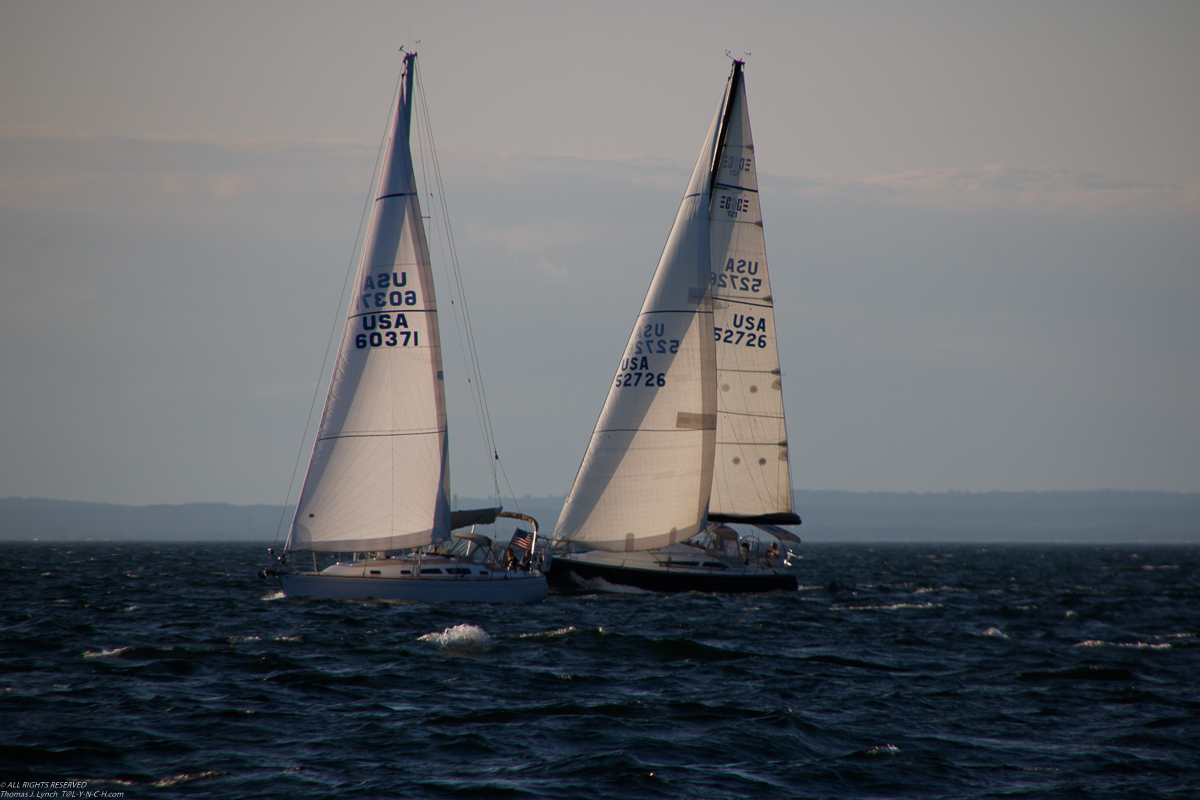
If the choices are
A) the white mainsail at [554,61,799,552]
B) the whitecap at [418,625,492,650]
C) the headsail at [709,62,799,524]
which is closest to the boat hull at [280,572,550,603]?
the white mainsail at [554,61,799,552]

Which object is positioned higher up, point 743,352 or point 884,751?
point 743,352

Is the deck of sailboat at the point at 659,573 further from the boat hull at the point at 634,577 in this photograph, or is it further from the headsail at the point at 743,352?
the headsail at the point at 743,352

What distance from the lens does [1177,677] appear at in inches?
942

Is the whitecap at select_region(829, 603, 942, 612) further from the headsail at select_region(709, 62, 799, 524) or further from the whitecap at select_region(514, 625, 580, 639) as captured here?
the whitecap at select_region(514, 625, 580, 639)

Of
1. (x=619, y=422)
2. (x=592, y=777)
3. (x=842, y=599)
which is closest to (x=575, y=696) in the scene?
(x=592, y=777)

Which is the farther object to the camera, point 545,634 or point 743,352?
point 743,352

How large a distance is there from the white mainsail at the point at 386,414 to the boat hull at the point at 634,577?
6636 mm

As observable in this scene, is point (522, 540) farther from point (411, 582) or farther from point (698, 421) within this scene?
point (698, 421)

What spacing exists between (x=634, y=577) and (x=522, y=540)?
178 inches

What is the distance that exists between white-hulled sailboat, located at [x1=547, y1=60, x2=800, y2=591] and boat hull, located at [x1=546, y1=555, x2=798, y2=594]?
45mm

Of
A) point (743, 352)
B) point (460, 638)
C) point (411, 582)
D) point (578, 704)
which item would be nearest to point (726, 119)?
point (743, 352)

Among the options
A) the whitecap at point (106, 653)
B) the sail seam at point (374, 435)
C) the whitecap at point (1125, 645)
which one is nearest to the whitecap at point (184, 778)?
the whitecap at point (106, 653)

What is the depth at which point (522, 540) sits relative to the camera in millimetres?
38062

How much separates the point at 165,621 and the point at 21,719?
1393 centimetres
